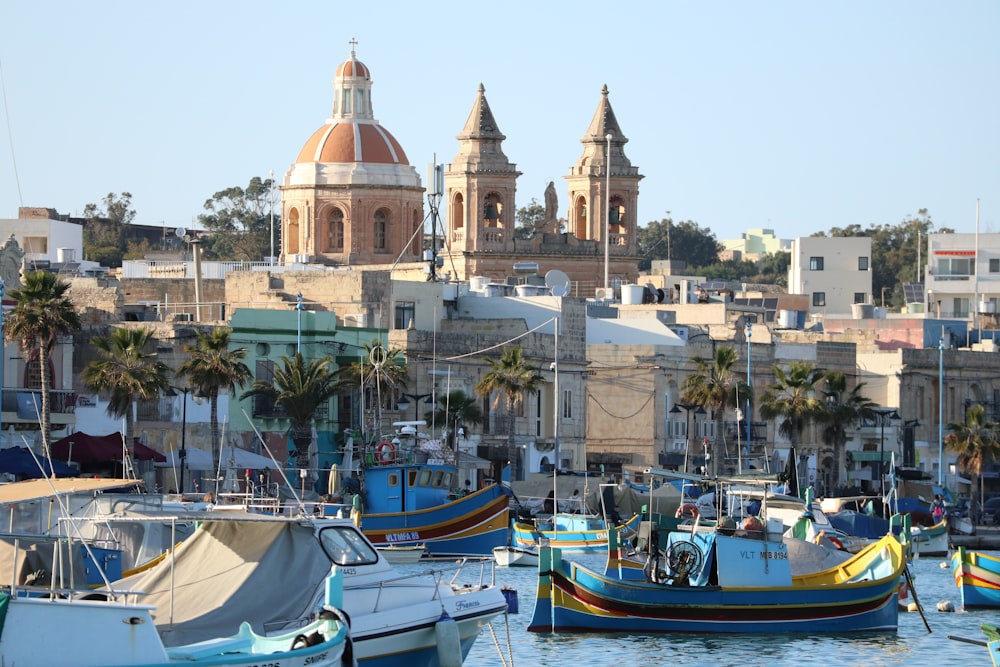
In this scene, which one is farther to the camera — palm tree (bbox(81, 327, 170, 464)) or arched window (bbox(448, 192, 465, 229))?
arched window (bbox(448, 192, 465, 229))

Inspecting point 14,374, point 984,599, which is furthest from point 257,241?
point 984,599

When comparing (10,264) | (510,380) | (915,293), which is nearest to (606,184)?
(915,293)

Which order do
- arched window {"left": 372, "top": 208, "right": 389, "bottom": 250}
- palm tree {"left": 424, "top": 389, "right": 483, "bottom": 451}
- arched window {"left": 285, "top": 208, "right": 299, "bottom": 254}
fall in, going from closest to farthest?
palm tree {"left": 424, "top": 389, "right": 483, "bottom": 451} → arched window {"left": 372, "top": 208, "right": 389, "bottom": 250} → arched window {"left": 285, "top": 208, "right": 299, "bottom": 254}

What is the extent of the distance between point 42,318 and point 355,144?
55898 millimetres

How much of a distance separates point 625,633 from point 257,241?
398 ft

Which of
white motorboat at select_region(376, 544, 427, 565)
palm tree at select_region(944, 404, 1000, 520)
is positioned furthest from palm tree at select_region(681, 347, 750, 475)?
white motorboat at select_region(376, 544, 427, 565)

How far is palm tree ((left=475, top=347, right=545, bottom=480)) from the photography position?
66.2 metres

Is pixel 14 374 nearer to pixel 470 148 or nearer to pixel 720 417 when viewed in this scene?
pixel 720 417

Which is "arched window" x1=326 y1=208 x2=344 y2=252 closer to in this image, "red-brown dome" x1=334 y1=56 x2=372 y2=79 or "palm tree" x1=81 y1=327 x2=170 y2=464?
"red-brown dome" x1=334 y1=56 x2=372 y2=79

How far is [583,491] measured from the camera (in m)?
66.1

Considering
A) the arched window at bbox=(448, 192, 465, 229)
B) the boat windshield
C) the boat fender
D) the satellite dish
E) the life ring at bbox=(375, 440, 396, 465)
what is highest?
the arched window at bbox=(448, 192, 465, 229)

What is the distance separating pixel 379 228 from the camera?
10819 cm

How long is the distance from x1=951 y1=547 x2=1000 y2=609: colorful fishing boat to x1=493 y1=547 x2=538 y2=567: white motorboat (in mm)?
11340

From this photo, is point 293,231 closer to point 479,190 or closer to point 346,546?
point 479,190
